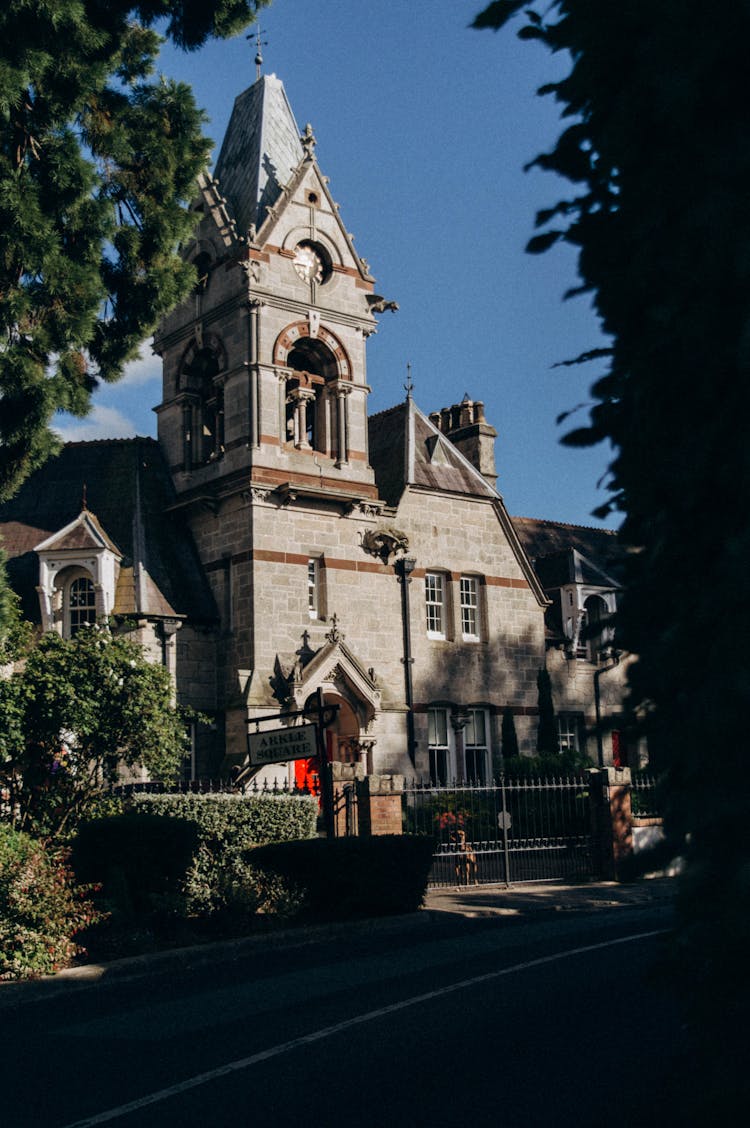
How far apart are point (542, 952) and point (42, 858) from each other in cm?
569

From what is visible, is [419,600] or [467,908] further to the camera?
[419,600]

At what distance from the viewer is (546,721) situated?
34156mm

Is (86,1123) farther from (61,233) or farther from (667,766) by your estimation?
(61,233)

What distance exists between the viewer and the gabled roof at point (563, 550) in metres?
37.6

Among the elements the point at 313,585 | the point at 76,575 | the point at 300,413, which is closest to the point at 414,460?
the point at 300,413

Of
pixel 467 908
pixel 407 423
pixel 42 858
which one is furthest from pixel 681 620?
pixel 407 423

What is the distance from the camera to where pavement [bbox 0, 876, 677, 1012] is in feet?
39.6

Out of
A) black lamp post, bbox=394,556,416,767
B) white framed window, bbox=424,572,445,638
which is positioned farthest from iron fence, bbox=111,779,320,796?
white framed window, bbox=424,572,445,638

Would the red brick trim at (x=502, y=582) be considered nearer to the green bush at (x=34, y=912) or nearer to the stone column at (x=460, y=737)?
the stone column at (x=460, y=737)

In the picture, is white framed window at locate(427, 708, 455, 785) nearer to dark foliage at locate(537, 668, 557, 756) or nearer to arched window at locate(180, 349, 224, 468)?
dark foliage at locate(537, 668, 557, 756)

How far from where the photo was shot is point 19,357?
49.2 ft

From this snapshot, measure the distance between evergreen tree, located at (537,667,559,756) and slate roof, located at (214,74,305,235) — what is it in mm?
15127

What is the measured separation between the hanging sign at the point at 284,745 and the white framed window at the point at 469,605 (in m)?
15.9

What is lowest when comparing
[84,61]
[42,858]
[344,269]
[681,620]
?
[42,858]
